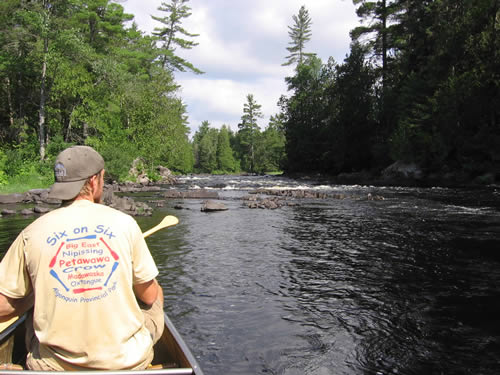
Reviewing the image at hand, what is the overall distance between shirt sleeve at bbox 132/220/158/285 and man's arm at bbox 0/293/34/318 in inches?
29.4

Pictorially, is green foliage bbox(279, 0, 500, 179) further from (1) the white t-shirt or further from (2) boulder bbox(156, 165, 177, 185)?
(1) the white t-shirt

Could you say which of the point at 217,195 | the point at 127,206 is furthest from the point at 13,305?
the point at 217,195

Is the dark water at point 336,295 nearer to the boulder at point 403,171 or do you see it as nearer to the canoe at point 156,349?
the canoe at point 156,349

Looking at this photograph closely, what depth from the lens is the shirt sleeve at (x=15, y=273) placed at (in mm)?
2379

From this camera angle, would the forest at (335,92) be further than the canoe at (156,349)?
Yes

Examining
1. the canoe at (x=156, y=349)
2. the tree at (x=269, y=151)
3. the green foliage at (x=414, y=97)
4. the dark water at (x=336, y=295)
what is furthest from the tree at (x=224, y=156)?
the canoe at (x=156, y=349)

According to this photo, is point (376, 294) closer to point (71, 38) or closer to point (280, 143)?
point (71, 38)

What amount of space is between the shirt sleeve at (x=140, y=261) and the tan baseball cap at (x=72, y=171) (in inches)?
17.9

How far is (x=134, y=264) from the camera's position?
8.39ft

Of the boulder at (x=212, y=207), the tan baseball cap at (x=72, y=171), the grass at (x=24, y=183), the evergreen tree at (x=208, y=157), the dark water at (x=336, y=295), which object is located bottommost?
the dark water at (x=336, y=295)

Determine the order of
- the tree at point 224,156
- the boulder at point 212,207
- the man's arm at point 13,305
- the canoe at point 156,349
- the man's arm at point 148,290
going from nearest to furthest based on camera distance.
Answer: the man's arm at point 13,305 → the man's arm at point 148,290 → the canoe at point 156,349 → the boulder at point 212,207 → the tree at point 224,156

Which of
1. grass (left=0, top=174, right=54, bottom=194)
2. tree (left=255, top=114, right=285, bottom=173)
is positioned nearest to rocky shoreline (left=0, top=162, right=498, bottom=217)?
grass (left=0, top=174, right=54, bottom=194)

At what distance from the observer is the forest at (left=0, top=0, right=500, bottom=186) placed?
27.9 m

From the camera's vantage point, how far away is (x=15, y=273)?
242cm
